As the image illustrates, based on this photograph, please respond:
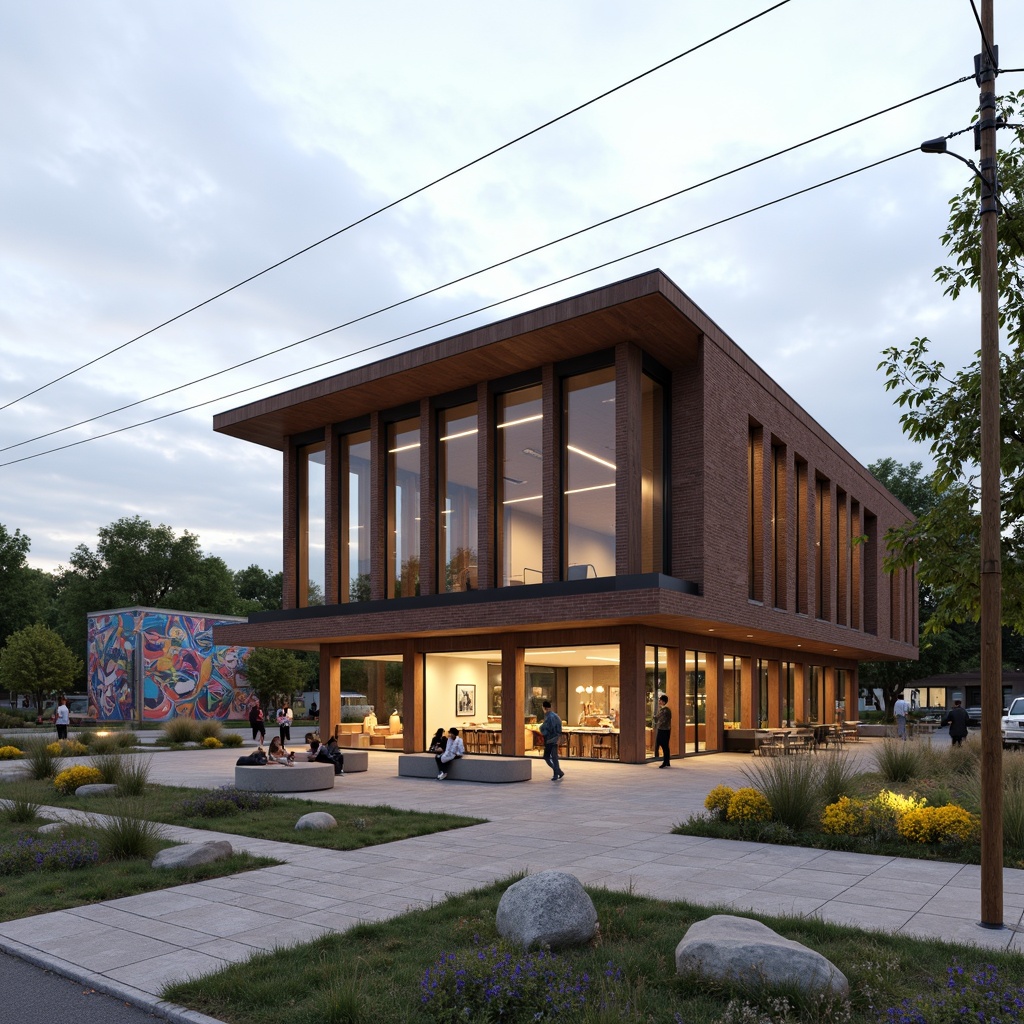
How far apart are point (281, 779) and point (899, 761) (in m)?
12.2

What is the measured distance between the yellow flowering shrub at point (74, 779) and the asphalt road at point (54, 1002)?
40.1 feet

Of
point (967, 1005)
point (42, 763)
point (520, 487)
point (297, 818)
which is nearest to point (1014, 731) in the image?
point (520, 487)

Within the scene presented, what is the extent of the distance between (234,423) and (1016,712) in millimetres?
33026

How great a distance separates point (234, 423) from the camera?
33.5 metres

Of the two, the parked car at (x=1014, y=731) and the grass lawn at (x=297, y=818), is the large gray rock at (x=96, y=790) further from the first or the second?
the parked car at (x=1014, y=731)

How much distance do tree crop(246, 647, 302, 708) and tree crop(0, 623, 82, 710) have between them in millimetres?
10681

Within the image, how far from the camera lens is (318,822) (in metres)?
14.0

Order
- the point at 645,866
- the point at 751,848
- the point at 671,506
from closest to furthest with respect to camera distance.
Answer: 1. the point at 645,866
2. the point at 751,848
3. the point at 671,506

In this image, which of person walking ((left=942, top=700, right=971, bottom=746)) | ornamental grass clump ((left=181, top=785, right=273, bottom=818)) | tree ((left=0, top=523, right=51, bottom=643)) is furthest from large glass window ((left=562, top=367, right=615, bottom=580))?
tree ((left=0, top=523, right=51, bottom=643))

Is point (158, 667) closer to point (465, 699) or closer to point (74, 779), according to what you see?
point (465, 699)

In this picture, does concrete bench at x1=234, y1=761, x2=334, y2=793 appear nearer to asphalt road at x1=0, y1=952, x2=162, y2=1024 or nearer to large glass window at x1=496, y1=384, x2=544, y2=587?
large glass window at x1=496, y1=384, x2=544, y2=587

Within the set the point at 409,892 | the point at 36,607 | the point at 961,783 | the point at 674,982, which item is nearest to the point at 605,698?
the point at 961,783

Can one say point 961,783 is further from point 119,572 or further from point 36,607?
point 119,572

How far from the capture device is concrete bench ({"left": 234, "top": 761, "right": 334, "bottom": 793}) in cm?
1912
